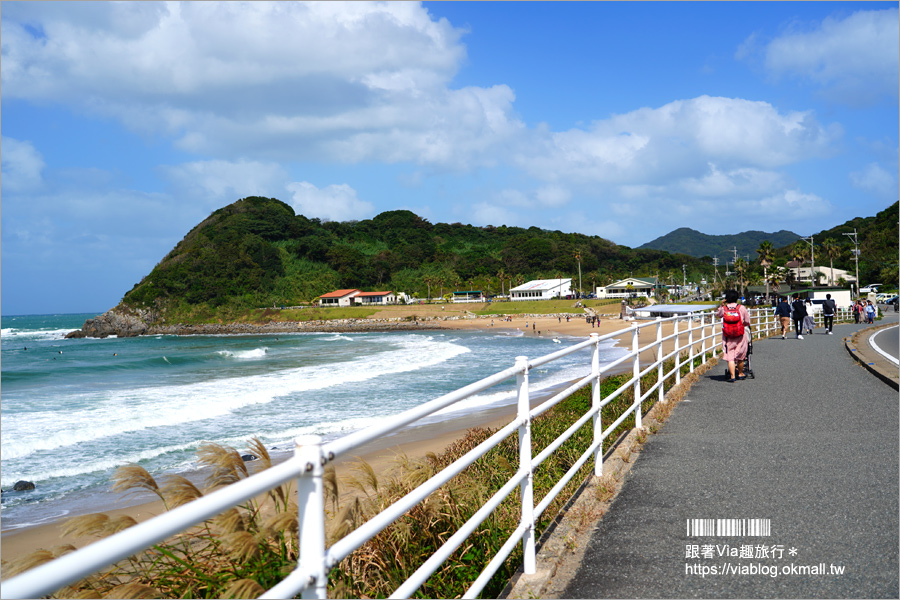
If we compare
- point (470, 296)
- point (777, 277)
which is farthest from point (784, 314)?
point (470, 296)

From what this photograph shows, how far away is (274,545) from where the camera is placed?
3.61 m

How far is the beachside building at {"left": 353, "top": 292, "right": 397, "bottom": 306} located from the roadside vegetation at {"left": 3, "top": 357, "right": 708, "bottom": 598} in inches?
4557

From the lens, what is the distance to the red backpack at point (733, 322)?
11.5 metres

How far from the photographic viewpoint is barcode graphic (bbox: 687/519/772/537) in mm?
4336

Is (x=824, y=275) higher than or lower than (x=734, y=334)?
higher

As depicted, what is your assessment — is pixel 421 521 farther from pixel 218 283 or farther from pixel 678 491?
pixel 218 283

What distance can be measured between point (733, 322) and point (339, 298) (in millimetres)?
112132

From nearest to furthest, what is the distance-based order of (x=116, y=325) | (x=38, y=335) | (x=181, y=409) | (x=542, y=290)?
(x=181, y=409) < (x=38, y=335) < (x=116, y=325) < (x=542, y=290)

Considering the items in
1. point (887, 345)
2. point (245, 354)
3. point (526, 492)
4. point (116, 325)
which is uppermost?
point (526, 492)

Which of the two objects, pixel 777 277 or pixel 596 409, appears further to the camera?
pixel 777 277

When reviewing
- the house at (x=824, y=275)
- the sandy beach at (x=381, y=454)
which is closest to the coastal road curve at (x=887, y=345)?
the sandy beach at (x=381, y=454)

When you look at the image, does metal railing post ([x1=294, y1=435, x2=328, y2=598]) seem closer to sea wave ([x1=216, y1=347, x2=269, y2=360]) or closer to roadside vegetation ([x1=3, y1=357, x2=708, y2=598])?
roadside vegetation ([x1=3, y1=357, x2=708, y2=598])

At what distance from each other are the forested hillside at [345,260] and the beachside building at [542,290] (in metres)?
4.92

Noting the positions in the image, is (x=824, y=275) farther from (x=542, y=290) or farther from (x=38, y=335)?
(x=38, y=335)
